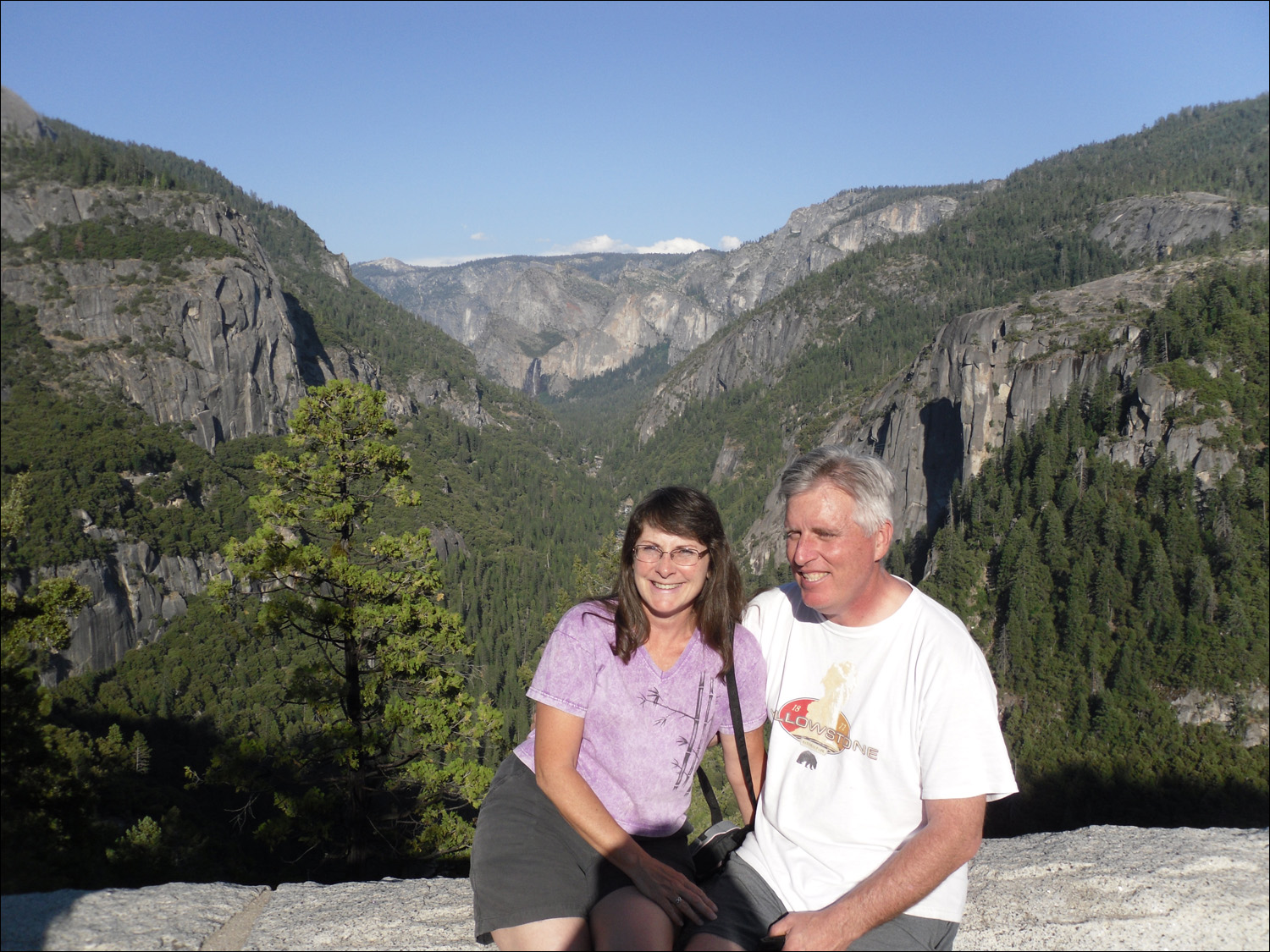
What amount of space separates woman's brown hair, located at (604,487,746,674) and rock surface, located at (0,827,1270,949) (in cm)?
248

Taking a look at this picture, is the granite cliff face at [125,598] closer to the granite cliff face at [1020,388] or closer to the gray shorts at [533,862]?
the granite cliff face at [1020,388]

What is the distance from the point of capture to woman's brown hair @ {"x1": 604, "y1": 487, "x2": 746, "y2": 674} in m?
4.18

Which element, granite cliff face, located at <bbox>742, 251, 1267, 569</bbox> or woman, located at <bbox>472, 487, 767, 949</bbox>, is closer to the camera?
woman, located at <bbox>472, 487, 767, 949</bbox>

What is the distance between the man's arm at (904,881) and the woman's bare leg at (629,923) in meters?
0.63

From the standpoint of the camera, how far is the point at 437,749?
544 inches

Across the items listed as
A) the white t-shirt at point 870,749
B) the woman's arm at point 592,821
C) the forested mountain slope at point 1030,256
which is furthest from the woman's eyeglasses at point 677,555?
the forested mountain slope at point 1030,256

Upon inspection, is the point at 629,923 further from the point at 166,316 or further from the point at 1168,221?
the point at 1168,221

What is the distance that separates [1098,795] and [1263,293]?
6186 centimetres

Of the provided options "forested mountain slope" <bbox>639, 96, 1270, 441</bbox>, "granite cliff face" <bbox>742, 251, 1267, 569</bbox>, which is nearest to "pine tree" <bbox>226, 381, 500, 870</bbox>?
"granite cliff face" <bbox>742, 251, 1267, 569</bbox>

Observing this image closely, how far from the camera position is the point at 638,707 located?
4160mm

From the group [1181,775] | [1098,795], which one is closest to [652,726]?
[1098,795]

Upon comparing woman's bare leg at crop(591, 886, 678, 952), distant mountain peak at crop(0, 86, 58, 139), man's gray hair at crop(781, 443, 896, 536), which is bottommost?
woman's bare leg at crop(591, 886, 678, 952)

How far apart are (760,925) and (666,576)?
1.89 meters

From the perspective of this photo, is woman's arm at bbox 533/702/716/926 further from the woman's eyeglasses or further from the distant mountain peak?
the distant mountain peak
